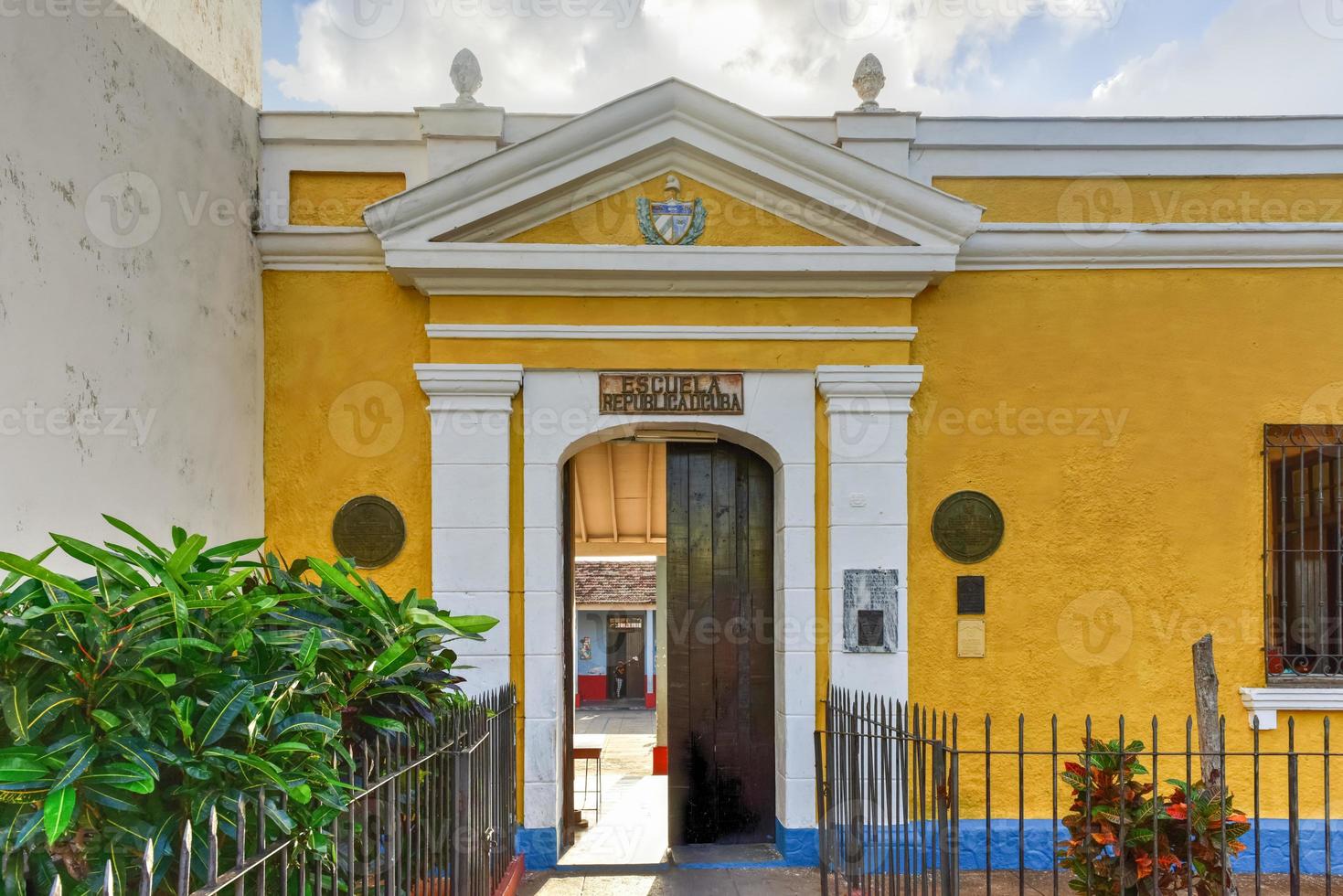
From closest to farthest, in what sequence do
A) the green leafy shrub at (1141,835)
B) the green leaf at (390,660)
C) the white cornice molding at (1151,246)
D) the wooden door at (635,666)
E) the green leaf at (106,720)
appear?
the green leaf at (106,720) → the green leaf at (390,660) → the green leafy shrub at (1141,835) → the white cornice molding at (1151,246) → the wooden door at (635,666)

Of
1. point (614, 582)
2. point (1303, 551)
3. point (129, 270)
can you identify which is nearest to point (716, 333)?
point (129, 270)

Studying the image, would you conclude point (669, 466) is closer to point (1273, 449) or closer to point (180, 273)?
point (180, 273)

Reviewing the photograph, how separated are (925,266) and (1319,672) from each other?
398cm

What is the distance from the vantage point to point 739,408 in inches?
282

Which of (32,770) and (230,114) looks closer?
(32,770)

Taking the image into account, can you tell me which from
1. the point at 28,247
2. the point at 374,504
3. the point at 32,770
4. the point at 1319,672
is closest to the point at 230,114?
the point at 28,247

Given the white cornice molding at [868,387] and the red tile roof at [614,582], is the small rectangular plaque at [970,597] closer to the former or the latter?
the white cornice molding at [868,387]

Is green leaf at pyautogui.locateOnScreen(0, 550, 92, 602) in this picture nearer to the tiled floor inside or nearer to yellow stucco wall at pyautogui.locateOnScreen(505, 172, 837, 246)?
yellow stucco wall at pyautogui.locateOnScreen(505, 172, 837, 246)

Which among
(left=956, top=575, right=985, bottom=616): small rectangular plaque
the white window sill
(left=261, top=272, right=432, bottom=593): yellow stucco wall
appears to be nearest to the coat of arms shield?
(left=261, top=272, right=432, bottom=593): yellow stucco wall

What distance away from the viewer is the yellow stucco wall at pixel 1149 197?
7367 millimetres

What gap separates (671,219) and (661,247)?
0.92ft

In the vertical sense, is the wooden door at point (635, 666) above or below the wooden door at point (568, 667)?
below

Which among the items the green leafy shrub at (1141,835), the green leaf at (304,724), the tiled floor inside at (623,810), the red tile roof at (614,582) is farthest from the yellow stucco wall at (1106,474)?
the red tile roof at (614,582)

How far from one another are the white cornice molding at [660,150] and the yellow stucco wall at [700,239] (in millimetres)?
181
